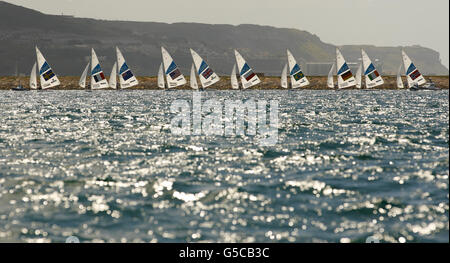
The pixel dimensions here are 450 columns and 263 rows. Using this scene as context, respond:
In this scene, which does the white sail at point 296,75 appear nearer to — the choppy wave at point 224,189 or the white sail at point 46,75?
the white sail at point 46,75

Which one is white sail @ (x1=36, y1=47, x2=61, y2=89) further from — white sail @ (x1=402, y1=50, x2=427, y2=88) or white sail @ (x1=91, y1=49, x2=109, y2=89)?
white sail @ (x1=402, y1=50, x2=427, y2=88)

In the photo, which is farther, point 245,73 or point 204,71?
point 245,73

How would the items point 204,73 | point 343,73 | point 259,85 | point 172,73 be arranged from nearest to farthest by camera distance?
point 204,73
point 172,73
point 343,73
point 259,85

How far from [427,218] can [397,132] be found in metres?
21.6

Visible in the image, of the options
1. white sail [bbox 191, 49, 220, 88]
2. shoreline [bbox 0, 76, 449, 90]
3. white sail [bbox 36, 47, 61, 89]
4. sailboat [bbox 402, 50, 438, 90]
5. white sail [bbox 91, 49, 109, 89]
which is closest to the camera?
white sail [bbox 191, 49, 220, 88]

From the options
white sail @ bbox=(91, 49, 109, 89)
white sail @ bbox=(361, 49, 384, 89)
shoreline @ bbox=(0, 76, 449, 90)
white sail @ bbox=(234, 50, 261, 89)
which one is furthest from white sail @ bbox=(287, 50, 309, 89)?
shoreline @ bbox=(0, 76, 449, 90)

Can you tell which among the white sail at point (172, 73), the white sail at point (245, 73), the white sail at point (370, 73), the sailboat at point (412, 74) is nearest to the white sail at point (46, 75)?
the white sail at point (172, 73)

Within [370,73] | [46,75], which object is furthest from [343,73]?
[46,75]

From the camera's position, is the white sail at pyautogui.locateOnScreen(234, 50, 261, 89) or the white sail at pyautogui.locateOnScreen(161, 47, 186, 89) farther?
the white sail at pyautogui.locateOnScreen(234, 50, 261, 89)

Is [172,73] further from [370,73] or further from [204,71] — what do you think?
[370,73]

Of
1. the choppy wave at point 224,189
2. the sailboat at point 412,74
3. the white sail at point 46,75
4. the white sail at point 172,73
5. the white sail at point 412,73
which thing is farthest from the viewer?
the white sail at point 412,73
